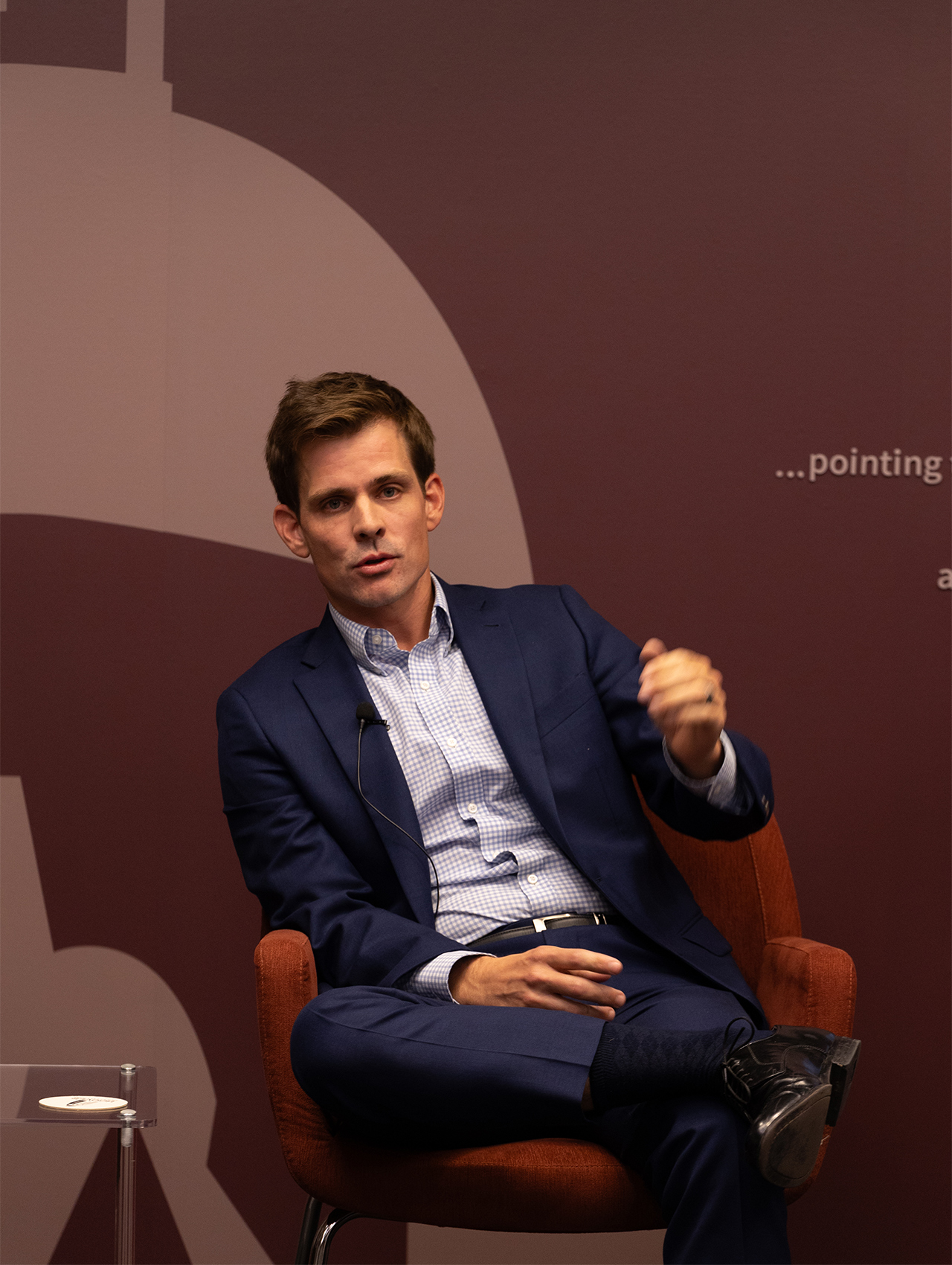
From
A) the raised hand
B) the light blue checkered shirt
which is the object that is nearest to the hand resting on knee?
the light blue checkered shirt

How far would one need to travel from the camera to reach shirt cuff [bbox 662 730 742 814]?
190 cm

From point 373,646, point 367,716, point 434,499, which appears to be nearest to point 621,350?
point 434,499

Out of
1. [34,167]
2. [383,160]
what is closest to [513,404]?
[383,160]

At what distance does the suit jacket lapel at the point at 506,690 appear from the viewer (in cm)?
207

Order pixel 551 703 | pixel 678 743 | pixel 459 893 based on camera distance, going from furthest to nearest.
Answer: pixel 551 703 < pixel 459 893 < pixel 678 743

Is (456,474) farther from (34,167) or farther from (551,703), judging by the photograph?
(34,167)

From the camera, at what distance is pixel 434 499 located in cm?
238

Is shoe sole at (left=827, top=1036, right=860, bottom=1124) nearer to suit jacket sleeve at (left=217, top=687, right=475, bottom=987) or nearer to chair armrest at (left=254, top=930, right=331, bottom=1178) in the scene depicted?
suit jacket sleeve at (left=217, top=687, right=475, bottom=987)

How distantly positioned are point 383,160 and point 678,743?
1.65m

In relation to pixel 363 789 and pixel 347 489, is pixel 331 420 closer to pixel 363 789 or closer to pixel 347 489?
pixel 347 489

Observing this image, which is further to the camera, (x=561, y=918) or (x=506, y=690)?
(x=506, y=690)

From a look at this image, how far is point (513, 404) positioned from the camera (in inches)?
110

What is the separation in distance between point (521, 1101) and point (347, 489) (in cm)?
111

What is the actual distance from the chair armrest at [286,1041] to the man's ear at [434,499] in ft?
2.95
